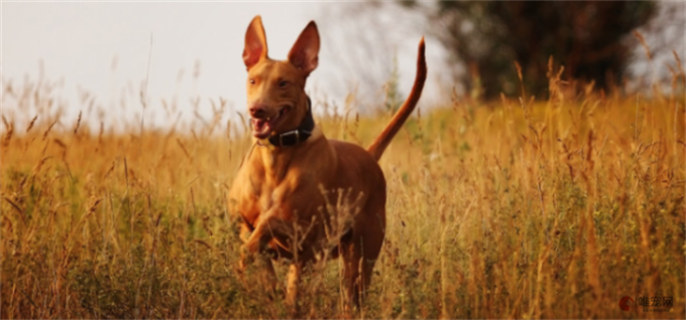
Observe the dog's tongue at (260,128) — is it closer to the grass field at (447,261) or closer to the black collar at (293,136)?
the black collar at (293,136)

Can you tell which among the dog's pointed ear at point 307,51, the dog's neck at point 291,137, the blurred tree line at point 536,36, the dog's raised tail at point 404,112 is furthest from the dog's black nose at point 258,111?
the blurred tree line at point 536,36

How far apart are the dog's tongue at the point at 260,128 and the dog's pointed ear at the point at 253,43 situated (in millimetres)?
522

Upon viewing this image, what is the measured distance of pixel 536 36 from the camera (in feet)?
56.2

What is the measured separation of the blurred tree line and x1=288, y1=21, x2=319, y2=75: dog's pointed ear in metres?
12.3

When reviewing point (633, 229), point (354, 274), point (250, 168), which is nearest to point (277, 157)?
point (250, 168)

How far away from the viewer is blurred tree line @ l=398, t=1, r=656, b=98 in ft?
54.9

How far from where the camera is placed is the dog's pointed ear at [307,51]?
4262 mm

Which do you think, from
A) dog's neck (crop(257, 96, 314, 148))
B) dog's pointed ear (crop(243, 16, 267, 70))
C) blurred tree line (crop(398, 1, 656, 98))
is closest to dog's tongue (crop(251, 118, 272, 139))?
dog's neck (crop(257, 96, 314, 148))

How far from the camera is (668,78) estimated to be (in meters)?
15.0

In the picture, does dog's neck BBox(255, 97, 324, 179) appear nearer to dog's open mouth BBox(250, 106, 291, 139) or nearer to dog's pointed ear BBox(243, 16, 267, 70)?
dog's open mouth BBox(250, 106, 291, 139)

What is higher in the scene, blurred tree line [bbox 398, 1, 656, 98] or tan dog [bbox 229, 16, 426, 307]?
blurred tree line [bbox 398, 1, 656, 98]

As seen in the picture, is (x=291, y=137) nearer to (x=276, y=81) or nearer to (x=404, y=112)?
(x=276, y=81)

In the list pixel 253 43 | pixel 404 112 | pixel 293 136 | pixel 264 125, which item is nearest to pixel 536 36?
pixel 404 112

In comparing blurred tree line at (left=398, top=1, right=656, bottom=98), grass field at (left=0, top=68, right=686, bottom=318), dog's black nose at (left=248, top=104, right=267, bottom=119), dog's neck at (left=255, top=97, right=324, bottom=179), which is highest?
blurred tree line at (left=398, top=1, right=656, bottom=98)
